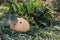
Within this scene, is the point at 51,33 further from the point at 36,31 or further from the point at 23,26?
the point at 23,26

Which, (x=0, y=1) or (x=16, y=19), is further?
(x=0, y=1)

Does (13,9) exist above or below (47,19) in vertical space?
above

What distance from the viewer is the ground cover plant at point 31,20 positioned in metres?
4.12

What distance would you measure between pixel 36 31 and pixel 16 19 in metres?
0.45

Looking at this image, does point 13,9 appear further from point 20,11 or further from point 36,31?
point 36,31

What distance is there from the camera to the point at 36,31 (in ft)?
14.1

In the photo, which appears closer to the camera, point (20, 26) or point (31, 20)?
point (20, 26)

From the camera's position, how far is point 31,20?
4.63m

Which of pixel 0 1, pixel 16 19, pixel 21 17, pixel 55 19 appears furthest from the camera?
pixel 0 1

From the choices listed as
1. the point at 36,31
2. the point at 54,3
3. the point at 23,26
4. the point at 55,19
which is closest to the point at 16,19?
the point at 23,26

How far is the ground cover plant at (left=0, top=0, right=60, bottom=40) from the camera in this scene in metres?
4.12

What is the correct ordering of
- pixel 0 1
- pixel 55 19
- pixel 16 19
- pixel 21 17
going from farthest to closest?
pixel 0 1, pixel 55 19, pixel 21 17, pixel 16 19

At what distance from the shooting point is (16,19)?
164 inches

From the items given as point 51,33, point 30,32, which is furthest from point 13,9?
point 51,33
